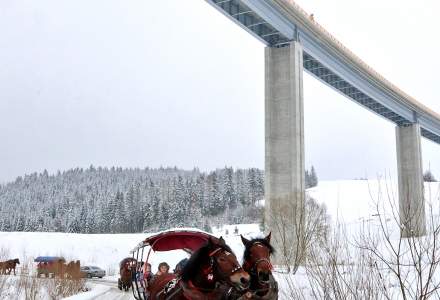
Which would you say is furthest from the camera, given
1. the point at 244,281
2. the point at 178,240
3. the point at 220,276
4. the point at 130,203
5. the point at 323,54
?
the point at 130,203

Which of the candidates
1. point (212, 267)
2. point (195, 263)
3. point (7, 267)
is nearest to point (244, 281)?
point (212, 267)

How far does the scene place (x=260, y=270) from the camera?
6812 mm

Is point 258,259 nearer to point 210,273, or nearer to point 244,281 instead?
point 210,273

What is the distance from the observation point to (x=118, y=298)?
17.6 meters

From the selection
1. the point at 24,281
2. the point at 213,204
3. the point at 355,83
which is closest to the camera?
the point at 24,281

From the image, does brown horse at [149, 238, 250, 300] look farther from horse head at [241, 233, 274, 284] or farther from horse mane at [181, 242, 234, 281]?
horse head at [241, 233, 274, 284]

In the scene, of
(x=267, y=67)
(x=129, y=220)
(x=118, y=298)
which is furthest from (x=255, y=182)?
(x=118, y=298)

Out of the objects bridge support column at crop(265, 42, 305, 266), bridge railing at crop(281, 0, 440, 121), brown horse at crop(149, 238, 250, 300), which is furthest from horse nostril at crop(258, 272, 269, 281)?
bridge railing at crop(281, 0, 440, 121)

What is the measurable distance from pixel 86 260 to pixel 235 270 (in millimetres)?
48845

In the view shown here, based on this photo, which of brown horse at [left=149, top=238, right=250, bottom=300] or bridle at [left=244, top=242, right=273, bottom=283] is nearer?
brown horse at [left=149, top=238, right=250, bottom=300]

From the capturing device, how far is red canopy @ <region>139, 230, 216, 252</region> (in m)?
8.74

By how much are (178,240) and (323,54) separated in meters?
31.4

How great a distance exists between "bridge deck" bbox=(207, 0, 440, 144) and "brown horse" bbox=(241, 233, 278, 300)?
81.9ft

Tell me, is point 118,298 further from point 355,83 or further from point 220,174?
point 220,174
